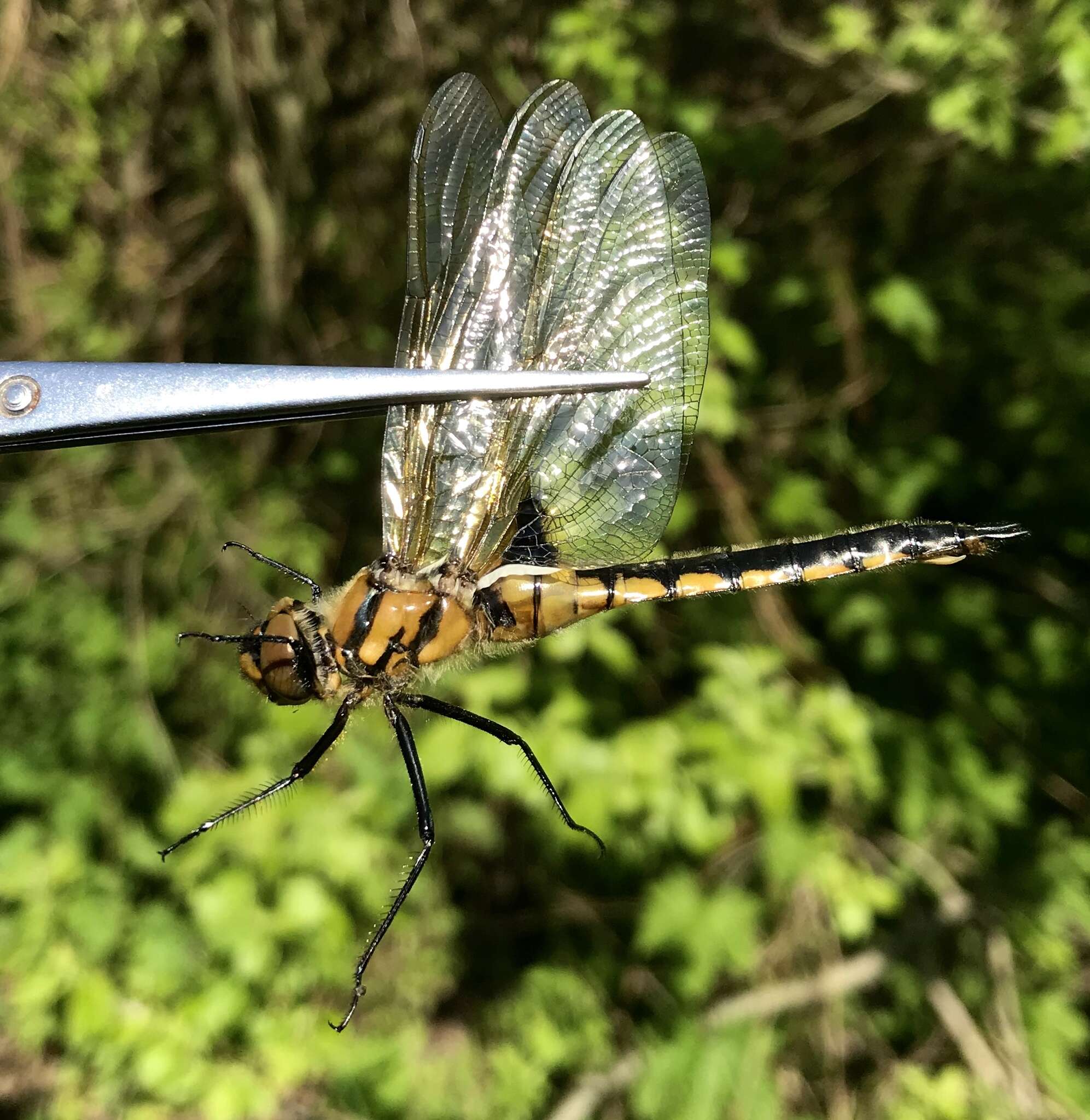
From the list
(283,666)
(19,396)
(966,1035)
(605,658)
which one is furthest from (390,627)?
(966,1035)

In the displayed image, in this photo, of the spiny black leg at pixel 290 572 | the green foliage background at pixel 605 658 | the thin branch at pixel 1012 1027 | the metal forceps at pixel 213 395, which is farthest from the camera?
the thin branch at pixel 1012 1027

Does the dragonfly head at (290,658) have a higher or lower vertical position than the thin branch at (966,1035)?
higher

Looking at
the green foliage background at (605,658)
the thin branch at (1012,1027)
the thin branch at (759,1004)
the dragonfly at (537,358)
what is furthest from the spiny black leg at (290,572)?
the thin branch at (1012,1027)

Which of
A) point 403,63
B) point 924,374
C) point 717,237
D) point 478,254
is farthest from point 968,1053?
point 403,63

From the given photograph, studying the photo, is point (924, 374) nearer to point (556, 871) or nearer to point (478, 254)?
point (556, 871)

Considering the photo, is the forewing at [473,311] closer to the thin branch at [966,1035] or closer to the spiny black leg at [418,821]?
the spiny black leg at [418,821]

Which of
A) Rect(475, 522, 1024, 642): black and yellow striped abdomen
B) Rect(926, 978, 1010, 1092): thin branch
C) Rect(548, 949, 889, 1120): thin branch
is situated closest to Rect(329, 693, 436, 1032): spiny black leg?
Rect(475, 522, 1024, 642): black and yellow striped abdomen
